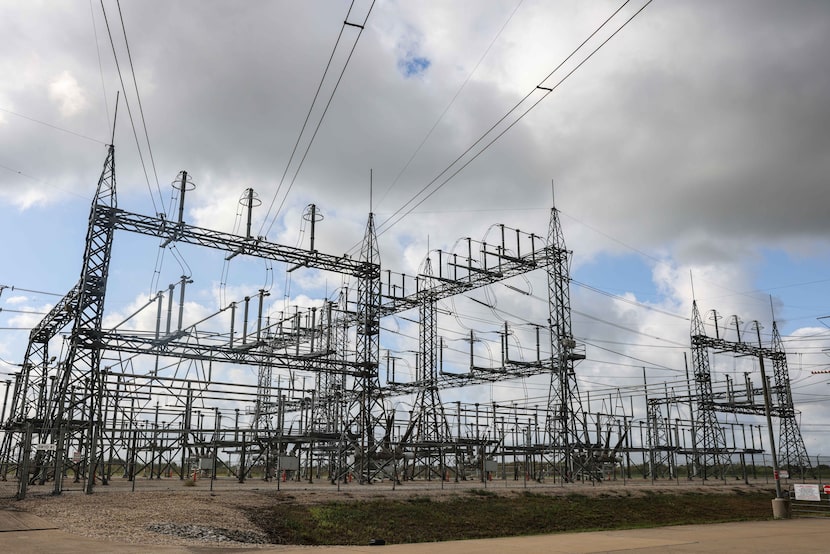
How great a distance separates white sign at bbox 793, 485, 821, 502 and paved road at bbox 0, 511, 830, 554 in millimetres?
5699

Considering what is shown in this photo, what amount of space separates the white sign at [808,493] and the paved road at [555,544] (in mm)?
5699

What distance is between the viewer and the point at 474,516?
21.5 meters

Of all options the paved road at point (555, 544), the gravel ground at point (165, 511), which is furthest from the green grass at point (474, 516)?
the paved road at point (555, 544)

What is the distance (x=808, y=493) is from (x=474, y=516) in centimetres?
1215

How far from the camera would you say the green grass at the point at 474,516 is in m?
17.8

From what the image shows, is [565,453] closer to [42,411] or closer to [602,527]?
[602,527]

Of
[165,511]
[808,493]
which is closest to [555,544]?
[165,511]

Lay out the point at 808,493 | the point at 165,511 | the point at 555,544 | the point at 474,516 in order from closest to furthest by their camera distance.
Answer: the point at 555,544 < the point at 165,511 < the point at 474,516 < the point at 808,493

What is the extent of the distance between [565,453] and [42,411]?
24996 millimetres

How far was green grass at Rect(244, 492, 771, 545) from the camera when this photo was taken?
58.3 ft

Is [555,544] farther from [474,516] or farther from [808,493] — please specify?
[808,493]

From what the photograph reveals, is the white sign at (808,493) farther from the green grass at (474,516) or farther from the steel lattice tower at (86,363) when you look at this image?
the steel lattice tower at (86,363)

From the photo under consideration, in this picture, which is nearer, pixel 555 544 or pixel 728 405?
pixel 555 544

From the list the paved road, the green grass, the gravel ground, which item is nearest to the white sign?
the green grass
